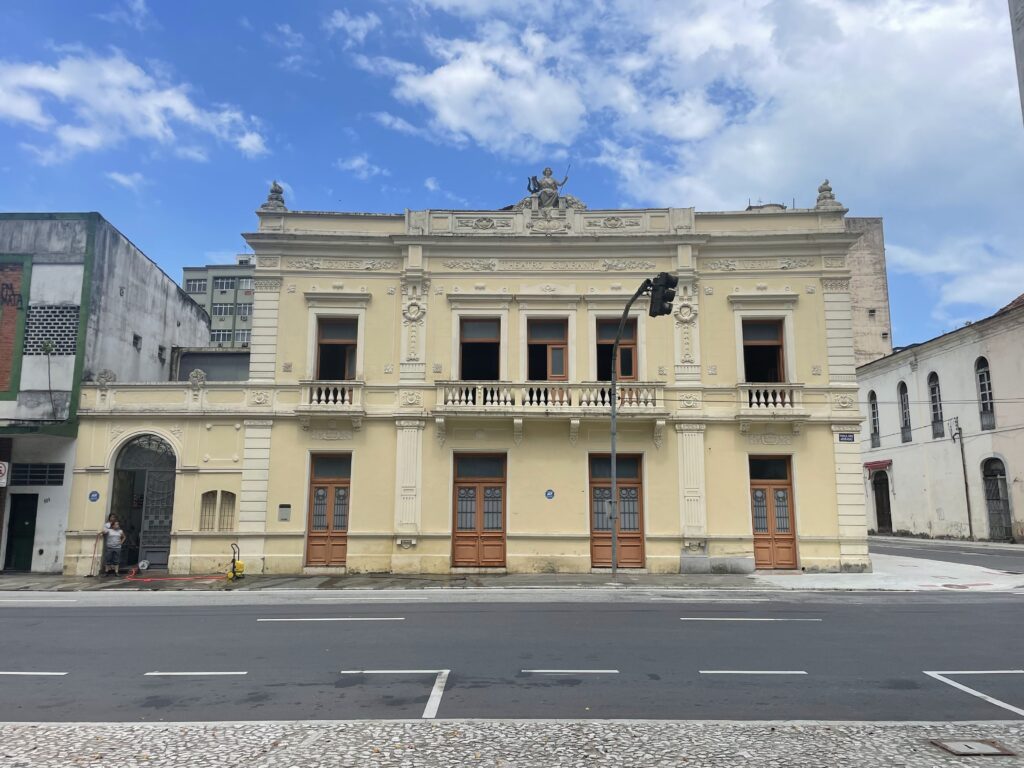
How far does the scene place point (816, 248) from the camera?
20203mm

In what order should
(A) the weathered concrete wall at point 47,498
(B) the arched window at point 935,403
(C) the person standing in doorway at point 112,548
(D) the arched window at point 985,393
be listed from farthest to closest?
(B) the arched window at point 935,403 < (D) the arched window at point 985,393 < (A) the weathered concrete wall at point 47,498 < (C) the person standing in doorway at point 112,548

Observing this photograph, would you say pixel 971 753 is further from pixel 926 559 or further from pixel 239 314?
pixel 239 314

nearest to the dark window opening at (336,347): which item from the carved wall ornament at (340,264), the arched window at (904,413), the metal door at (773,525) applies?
the carved wall ornament at (340,264)

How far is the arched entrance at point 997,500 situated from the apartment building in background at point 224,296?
62.3 m

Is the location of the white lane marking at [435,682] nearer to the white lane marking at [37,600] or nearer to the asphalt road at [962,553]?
the white lane marking at [37,600]

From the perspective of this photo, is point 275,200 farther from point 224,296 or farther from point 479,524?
point 224,296

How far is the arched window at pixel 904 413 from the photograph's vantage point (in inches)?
1441

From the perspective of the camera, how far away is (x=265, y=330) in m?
20.2

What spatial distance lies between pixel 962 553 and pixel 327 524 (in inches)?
906

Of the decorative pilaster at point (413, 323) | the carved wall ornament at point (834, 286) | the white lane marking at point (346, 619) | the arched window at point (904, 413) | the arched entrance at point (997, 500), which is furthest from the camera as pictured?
the arched window at point (904, 413)

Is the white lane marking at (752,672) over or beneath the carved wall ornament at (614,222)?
beneath

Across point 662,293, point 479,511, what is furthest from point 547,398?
point 662,293

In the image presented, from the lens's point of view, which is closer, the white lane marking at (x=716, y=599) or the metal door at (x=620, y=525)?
the white lane marking at (x=716, y=599)

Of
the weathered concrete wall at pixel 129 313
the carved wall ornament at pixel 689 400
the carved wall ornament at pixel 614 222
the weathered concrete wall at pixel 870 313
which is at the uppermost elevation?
the weathered concrete wall at pixel 870 313
